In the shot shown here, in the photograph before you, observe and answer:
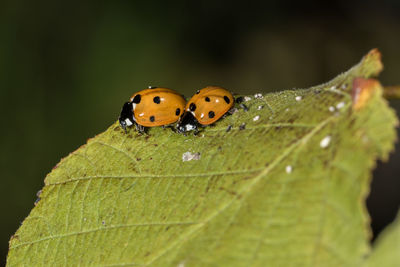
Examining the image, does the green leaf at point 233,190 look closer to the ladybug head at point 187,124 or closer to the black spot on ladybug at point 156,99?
the ladybug head at point 187,124

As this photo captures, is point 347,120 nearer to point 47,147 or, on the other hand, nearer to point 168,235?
point 168,235

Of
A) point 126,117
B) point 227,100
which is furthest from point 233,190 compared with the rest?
point 126,117

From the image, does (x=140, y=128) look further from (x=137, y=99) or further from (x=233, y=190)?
(x=233, y=190)

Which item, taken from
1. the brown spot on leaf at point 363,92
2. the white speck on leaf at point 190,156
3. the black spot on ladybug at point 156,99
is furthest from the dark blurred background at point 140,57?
the brown spot on leaf at point 363,92

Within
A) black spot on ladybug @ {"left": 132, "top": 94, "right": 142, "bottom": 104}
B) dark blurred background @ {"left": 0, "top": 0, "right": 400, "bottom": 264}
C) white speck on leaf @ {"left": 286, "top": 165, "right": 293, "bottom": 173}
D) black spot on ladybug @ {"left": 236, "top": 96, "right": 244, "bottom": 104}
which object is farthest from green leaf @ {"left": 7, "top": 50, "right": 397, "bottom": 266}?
dark blurred background @ {"left": 0, "top": 0, "right": 400, "bottom": 264}

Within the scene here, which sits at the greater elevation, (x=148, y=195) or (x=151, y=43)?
(x=151, y=43)

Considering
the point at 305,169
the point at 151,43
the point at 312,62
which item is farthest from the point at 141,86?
the point at 305,169
